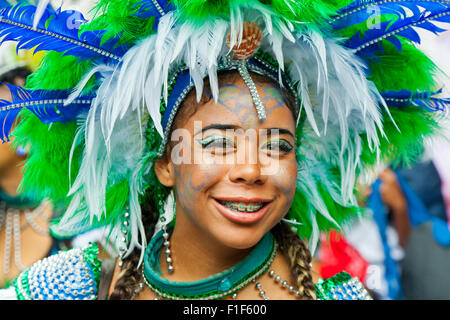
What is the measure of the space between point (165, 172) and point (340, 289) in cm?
86

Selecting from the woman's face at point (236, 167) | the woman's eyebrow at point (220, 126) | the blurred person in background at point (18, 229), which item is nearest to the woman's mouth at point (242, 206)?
the woman's face at point (236, 167)

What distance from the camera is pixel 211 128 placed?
77.9 inches

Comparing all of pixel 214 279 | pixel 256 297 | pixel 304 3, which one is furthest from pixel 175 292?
pixel 304 3

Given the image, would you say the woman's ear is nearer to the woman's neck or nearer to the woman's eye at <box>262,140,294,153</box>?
the woman's neck

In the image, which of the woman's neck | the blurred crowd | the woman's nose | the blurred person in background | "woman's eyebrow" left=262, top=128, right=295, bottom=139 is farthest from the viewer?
the blurred crowd

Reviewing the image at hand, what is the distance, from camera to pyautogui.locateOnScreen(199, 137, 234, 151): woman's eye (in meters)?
1.95

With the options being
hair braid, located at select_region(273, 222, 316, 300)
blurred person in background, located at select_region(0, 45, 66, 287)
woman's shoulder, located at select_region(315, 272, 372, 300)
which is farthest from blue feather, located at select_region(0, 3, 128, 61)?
blurred person in background, located at select_region(0, 45, 66, 287)

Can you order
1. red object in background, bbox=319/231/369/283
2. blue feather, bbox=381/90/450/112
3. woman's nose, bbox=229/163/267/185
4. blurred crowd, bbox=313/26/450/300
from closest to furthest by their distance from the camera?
woman's nose, bbox=229/163/267/185 < blue feather, bbox=381/90/450/112 < blurred crowd, bbox=313/26/450/300 < red object in background, bbox=319/231/369/283

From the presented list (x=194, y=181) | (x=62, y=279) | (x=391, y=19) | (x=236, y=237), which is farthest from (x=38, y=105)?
(x=391, y=19)

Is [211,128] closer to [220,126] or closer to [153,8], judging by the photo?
[220,126]

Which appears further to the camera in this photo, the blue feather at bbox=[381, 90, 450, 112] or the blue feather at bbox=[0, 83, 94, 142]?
the blue feather at bbox=[381, 90, 450, 112]

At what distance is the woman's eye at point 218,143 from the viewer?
1950 mm

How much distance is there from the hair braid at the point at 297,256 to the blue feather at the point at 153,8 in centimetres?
98

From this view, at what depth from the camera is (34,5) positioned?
1932mm
